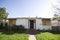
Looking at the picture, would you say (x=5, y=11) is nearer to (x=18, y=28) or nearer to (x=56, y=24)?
(x=18, y=28)

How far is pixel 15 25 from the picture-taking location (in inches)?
1237

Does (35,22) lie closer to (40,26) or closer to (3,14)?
(40,26)

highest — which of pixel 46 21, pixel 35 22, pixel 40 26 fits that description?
pixel 46 21

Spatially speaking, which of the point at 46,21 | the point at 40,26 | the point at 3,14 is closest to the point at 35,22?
the point at 40,26

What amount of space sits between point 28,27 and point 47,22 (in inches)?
172

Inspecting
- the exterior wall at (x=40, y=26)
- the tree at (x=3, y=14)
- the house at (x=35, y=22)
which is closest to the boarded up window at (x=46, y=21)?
the house at (x=35, y=22)

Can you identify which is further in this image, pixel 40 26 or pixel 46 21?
pixel 46 21

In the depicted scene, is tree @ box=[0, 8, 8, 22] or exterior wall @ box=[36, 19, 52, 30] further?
tree @ box=[0, 8, 8, 22]

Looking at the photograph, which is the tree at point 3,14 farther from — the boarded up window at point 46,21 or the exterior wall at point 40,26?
the boarded up window at point 46,21

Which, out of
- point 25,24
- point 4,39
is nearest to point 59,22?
point 25,24

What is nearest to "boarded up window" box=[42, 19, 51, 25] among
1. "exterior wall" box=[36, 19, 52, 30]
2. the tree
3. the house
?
the house

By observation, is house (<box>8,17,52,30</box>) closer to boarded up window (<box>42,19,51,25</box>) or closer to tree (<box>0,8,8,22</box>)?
boarded up window (<box>42,19,51,25</box>)

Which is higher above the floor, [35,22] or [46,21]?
[46,21]

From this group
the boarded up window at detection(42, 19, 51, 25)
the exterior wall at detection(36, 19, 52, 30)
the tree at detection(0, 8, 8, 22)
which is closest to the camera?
the exterior wall at detection(36, 19, 52, 30)
